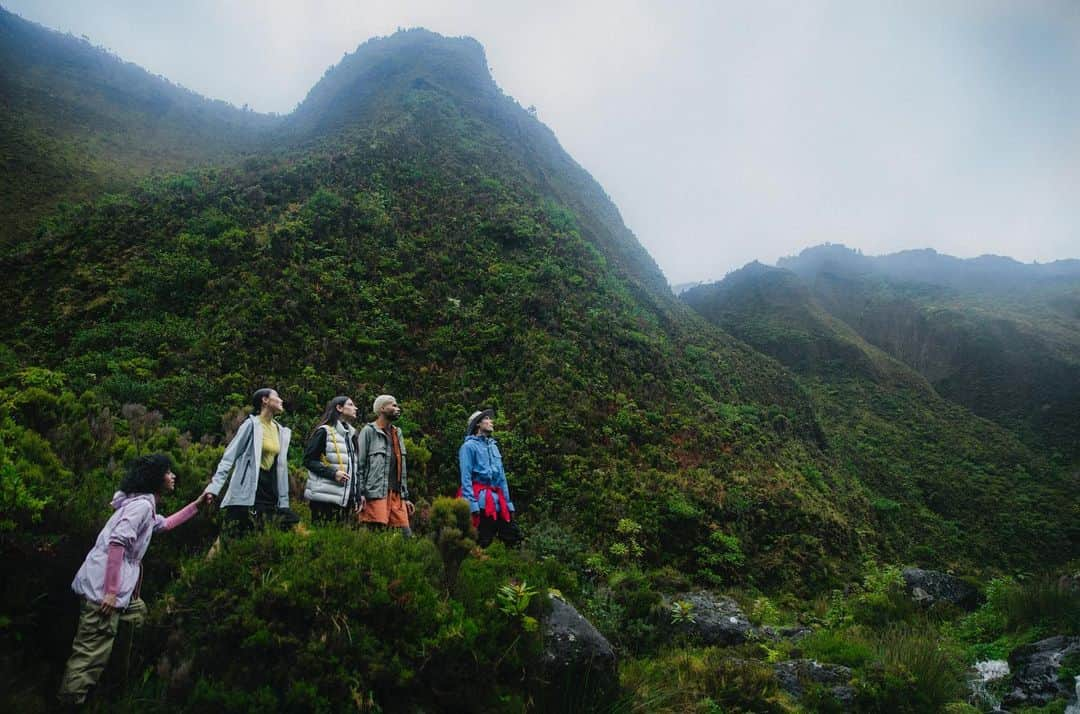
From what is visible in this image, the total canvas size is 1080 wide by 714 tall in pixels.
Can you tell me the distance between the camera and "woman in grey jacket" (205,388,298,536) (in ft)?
15.6

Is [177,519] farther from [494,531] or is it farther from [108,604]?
[494,531]

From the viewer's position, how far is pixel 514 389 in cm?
1439

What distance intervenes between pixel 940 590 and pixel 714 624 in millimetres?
4434

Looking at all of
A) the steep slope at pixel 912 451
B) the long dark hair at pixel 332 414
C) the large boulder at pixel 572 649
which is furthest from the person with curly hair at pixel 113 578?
the steep slope at pixel 912 451

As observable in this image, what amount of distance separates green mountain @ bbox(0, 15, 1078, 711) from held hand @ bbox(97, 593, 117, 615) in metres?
0.50

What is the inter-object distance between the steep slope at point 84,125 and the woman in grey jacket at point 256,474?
19.7 meters

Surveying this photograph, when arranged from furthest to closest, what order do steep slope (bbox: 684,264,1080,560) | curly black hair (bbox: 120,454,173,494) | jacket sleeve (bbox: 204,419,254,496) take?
steep slope (bbox: 684,264,1080,560) → jacket sleeve (bbox: 204,419,254,496) → curly black hair (bbox: 120,454,173,494)

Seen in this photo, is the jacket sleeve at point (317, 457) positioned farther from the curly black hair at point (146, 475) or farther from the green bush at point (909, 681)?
the green bush at point (909, 681)

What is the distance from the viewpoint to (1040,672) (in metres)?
A: 5.22

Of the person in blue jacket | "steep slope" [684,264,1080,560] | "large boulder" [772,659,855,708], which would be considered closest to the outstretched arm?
the person in blue jacket

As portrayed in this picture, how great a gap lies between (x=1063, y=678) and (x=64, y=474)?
30.1 feet

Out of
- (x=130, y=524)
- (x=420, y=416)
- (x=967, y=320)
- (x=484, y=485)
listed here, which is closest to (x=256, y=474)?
(x=130, y=524)

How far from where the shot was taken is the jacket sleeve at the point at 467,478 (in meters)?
6.66

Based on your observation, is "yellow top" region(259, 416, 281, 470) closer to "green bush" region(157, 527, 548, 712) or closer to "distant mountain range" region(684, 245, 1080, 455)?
"green bush" region(157, 527, 548, 712)
